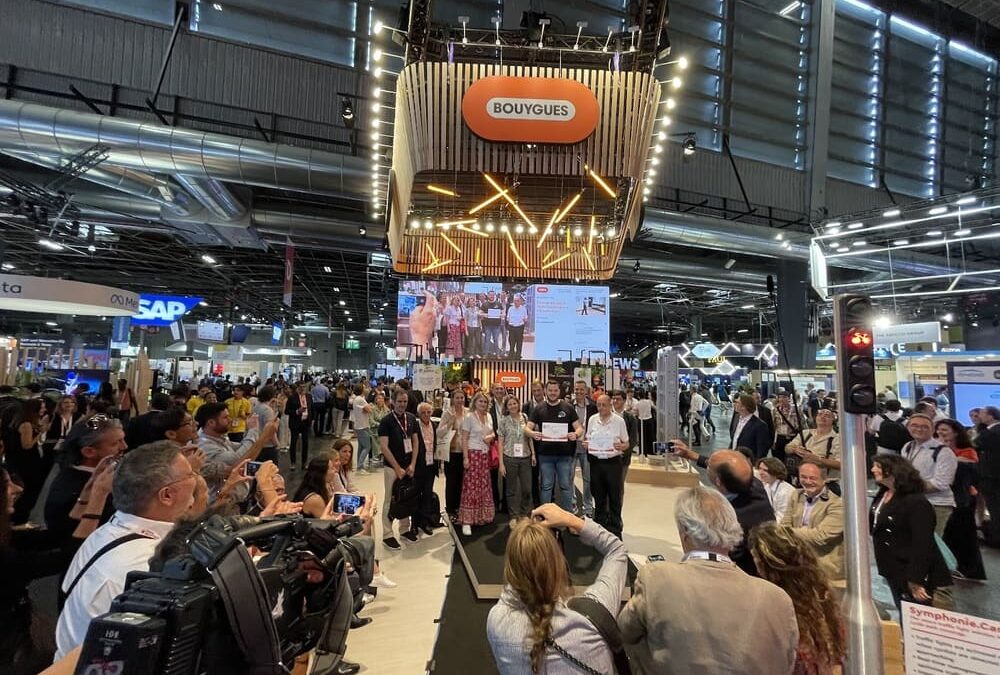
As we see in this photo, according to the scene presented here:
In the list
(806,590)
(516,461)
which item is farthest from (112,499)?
(516,461)

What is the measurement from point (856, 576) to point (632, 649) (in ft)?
2.90

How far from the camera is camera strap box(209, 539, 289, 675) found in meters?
0.84

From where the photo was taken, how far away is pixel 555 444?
4984mm

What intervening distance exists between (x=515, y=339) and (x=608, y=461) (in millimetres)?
7333

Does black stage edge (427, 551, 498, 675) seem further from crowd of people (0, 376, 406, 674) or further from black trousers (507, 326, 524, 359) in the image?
black trousers (507, 326, 524, 359)

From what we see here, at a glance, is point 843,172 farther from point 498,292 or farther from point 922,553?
point 922,553

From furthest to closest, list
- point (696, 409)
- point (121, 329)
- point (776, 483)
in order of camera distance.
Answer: point (121, 329), point (696, 409), point (776, 483)

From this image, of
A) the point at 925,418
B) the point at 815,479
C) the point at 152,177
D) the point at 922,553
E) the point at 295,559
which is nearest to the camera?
the point at 295,559

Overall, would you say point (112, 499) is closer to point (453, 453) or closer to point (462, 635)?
point (462, 635)

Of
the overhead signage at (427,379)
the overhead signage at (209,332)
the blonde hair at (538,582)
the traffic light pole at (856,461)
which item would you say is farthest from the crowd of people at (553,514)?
the overhead signage at (209,332)

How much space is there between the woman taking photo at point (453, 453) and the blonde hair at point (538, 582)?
3.89 metres

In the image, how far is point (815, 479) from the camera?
2.88m

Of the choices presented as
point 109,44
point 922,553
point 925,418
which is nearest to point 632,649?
point 922,553

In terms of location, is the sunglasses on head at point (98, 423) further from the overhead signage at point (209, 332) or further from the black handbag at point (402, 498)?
the overhead signage at point (209, 332)
